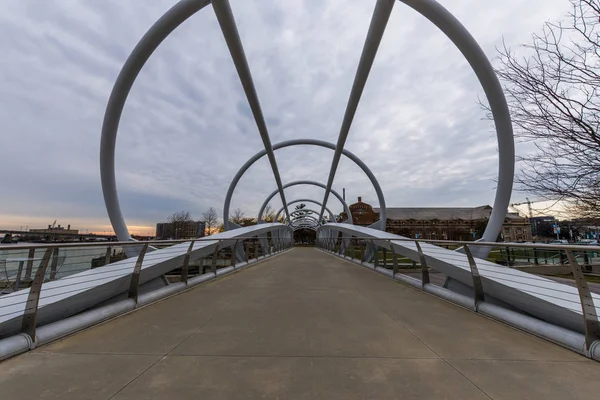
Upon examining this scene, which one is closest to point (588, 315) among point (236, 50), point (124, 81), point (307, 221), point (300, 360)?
point (300, 360)

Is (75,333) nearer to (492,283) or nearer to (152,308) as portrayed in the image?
(152,308)

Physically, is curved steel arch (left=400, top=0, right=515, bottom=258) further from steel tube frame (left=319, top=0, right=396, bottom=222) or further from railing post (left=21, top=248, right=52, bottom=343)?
railing post (left=21, top=248, right=52, bottom=343)

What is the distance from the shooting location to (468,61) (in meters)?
7.69

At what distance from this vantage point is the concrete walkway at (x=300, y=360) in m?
1.77

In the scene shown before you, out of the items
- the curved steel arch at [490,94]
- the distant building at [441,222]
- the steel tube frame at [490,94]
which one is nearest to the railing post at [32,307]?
the curved steel arch at [490,94]

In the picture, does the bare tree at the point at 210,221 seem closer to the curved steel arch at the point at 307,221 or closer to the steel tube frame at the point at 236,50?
the curved steel arch at the point at 307,221

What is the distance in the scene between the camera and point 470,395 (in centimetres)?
173

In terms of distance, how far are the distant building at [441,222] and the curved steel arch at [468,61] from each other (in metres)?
54.7

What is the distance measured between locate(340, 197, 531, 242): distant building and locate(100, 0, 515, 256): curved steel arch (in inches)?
2154

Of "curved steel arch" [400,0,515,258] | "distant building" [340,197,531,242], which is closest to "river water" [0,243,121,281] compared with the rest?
"curved steel arch" [400,0,515,258]

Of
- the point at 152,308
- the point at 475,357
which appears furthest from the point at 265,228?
the point at 475,357

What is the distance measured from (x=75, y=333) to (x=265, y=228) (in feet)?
41.7

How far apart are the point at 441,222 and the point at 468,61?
6564cm

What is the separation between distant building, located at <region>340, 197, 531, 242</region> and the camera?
59.9 meters
